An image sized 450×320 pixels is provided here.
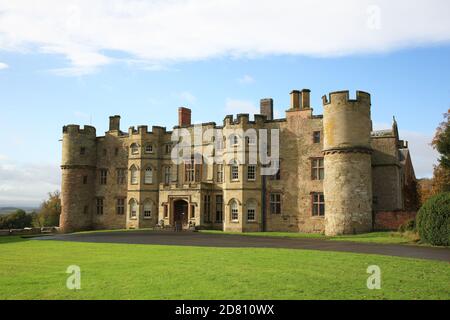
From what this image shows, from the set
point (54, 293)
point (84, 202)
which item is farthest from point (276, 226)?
point (54, 293)

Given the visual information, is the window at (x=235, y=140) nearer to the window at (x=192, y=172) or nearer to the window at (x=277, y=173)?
the window at (x=277, y=173)

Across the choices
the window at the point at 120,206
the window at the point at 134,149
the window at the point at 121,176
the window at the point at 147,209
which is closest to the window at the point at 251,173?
the window at the point at 147,209

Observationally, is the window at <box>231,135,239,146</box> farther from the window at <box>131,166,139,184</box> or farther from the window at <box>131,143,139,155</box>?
the window at <box>131,166,139,184</box>

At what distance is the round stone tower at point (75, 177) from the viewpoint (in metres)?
49.2

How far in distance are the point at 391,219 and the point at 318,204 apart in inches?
249

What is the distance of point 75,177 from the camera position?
4944cm

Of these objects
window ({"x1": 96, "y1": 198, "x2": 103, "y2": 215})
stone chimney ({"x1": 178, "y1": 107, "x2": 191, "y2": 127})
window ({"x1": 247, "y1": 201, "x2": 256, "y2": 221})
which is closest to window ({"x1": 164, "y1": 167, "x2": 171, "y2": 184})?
stone chimney ({"x1": 178, "y1": 107, "x2": 191, "y2": 127})

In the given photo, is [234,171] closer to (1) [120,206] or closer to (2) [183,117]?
(2) [183,117]

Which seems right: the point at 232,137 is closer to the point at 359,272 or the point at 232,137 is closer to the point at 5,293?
the point at 359,272

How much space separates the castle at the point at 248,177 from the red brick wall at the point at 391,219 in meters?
0.53

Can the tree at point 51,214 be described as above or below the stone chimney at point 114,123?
below

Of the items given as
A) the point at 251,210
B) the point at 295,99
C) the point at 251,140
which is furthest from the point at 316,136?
the point at 251,210

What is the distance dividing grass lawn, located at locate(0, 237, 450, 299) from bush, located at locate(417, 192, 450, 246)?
7.20 meters

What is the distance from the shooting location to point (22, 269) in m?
14.4
